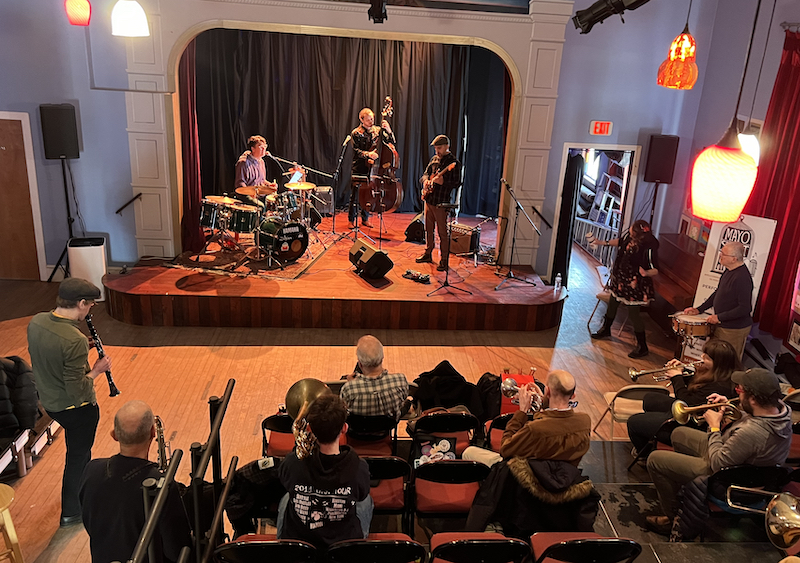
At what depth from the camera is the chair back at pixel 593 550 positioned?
2.76m

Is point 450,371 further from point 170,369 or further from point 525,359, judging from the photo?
point 170,369

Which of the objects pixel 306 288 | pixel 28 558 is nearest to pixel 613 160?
pixel 306 288

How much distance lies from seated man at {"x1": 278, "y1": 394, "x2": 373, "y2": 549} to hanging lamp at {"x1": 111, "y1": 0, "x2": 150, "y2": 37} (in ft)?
14.7

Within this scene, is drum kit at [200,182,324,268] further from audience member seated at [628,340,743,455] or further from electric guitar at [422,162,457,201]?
audience member seated at [628,340,743,455]

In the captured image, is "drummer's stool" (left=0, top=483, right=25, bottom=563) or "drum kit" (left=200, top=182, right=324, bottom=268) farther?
"drum kit" (left=200, top=182, right=324, bottom=268)

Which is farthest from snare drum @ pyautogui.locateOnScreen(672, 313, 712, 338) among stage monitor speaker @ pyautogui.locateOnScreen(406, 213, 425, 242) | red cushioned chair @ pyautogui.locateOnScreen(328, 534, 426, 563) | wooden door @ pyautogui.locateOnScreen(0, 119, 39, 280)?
wooden door @ pyautogui.locateOnScreen(0, 119, 39, 280)

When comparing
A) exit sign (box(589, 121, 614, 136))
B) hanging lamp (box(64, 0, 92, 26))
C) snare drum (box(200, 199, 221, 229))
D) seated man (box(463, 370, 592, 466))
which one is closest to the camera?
seated man (box(463, 370, 592, 466))

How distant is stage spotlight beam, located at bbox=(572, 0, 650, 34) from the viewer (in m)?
5.76

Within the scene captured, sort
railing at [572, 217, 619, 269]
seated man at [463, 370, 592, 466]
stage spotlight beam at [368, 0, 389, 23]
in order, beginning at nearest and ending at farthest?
seated man at [463, 370, 592, 466] → stage spotlight beam at [368, 0, 389, 23] → railing at [572, 217, 619, 269]

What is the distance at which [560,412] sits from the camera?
318cm

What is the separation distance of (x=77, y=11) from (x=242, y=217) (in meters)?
2.66

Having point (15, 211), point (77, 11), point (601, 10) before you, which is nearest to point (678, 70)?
point (601, 10)

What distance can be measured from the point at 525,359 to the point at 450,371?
2246 millimetres

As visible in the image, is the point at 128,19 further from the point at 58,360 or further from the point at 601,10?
the point at 601,10
